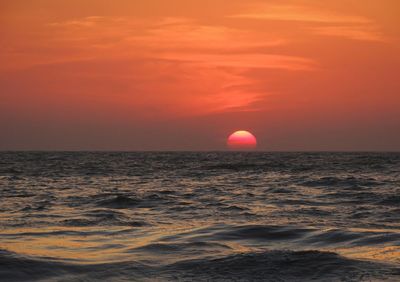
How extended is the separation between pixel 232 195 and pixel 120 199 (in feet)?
17.4

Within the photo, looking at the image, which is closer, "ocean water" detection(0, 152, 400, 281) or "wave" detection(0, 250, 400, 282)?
"wave" detection(0, 250, 400, 282)

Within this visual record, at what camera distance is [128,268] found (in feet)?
28.7

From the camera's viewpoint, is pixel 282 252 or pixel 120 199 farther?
pixel 120 199

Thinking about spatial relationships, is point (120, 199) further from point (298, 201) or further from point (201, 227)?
point (201, 227)

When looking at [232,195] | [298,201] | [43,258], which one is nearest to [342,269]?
[43,258]

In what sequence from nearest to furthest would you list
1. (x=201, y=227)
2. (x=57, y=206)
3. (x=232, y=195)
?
(x=201, y=227) → (x=57, y=206) → (x=232, y=195)

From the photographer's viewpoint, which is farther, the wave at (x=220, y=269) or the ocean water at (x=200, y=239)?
the ocean water at (x=200, y=239)

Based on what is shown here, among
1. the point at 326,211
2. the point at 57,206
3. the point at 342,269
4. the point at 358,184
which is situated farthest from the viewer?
the point at 358,184

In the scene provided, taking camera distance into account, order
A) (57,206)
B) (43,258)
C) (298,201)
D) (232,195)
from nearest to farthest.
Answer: (43,258) < (57,206) < (298,201) < (232,195)

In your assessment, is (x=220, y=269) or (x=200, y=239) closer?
(x=220, y=269)

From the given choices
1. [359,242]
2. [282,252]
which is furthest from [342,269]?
[359,242]

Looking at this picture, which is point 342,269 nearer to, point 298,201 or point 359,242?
point 359,242

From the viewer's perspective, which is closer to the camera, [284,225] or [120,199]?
[284,225]

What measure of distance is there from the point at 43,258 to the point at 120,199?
12.4 m
